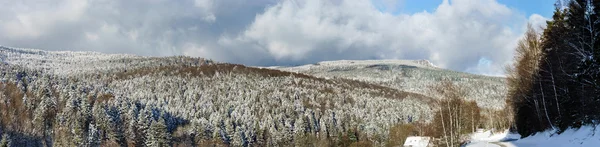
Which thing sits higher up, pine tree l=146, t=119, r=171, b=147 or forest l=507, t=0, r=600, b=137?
forest l=507, t=0, r=600, b=137

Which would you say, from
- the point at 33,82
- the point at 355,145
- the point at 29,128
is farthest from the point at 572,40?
the point at 33,82

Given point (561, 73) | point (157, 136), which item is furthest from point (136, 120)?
point (561, 73)

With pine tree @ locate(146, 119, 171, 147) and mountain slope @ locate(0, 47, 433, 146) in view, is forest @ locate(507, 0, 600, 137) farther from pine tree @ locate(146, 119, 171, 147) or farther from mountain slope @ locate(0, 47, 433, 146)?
pine tree @ locate(146, 119, 171, 147)

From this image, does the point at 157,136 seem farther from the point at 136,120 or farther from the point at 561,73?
the point at 561,73

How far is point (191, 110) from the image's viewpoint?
183 m

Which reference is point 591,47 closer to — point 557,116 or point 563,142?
point 563,142

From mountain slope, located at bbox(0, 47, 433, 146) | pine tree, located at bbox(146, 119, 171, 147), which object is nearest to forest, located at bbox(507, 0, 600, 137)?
mountain slope, located at bbox(0, 47, 433, 146)

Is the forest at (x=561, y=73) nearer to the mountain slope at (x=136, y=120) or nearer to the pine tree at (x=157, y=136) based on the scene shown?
the mountain slope at (x=136, y=120)

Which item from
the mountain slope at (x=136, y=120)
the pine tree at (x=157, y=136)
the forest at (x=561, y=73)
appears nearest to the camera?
the forest at (x=561, y=73)

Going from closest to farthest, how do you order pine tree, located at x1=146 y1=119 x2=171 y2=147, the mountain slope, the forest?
the forest < pine tree, located at x1=146 y1=119 x2=171 y2=147 < the mountain slope

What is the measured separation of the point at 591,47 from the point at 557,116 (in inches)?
388

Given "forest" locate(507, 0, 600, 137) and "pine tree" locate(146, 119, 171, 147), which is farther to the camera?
"pine tree" locate(146, 119, 171, 147)

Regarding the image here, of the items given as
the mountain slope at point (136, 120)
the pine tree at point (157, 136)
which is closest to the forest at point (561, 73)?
the mountain slope at point (136, 120)

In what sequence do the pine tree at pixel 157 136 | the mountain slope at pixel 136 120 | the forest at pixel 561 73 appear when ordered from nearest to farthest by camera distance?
the forest at pixel 561 73
the pine tree at pixel 157 136
the mountain slope at pixel 136 120
